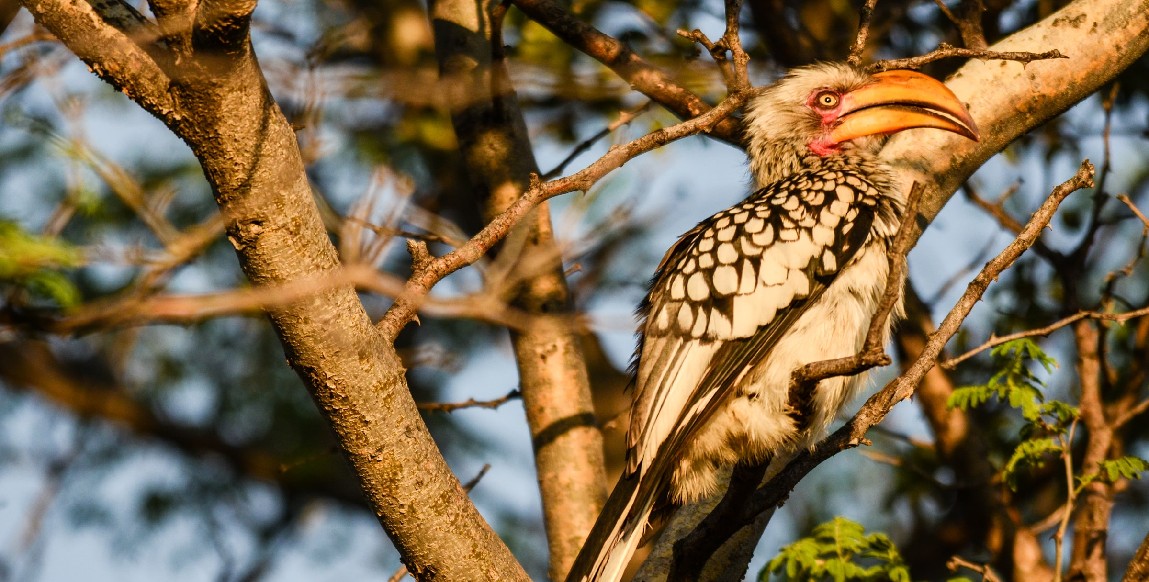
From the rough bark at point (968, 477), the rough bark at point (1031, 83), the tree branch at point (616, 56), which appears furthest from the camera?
the rough bark at point (968, 477)

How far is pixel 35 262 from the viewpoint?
2641 millimetres

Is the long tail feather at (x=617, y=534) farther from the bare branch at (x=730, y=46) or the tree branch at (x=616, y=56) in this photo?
the tree branch at (x=616, y=56)

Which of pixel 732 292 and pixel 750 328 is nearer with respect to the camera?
pixel 750 328

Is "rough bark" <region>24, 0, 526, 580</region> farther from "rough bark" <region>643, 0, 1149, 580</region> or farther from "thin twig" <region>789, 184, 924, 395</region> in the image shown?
"rough bark" <region>643, 0, 1149, 580</region>

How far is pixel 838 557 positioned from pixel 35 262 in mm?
2524

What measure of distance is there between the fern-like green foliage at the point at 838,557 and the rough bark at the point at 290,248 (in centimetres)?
116

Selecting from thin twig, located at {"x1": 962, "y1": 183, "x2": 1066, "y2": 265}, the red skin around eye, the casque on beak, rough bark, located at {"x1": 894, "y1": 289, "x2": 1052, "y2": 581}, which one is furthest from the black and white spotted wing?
thin twig, located at {"x1": 962, "y1": 183, "x2": 1066, "y2": 265}

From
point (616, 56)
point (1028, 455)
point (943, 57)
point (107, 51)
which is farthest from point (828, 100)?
point (107, 51)

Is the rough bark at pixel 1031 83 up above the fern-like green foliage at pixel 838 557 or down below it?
above

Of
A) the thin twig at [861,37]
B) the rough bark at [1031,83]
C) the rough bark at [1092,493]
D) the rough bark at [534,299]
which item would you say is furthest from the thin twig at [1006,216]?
the rough bark at [534,299]

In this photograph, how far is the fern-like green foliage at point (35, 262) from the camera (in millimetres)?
2621

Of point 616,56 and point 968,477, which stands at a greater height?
point 616,56

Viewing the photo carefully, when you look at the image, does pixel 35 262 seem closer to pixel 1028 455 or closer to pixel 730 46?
pixel 730 46

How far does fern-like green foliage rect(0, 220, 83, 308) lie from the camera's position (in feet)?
8.60
